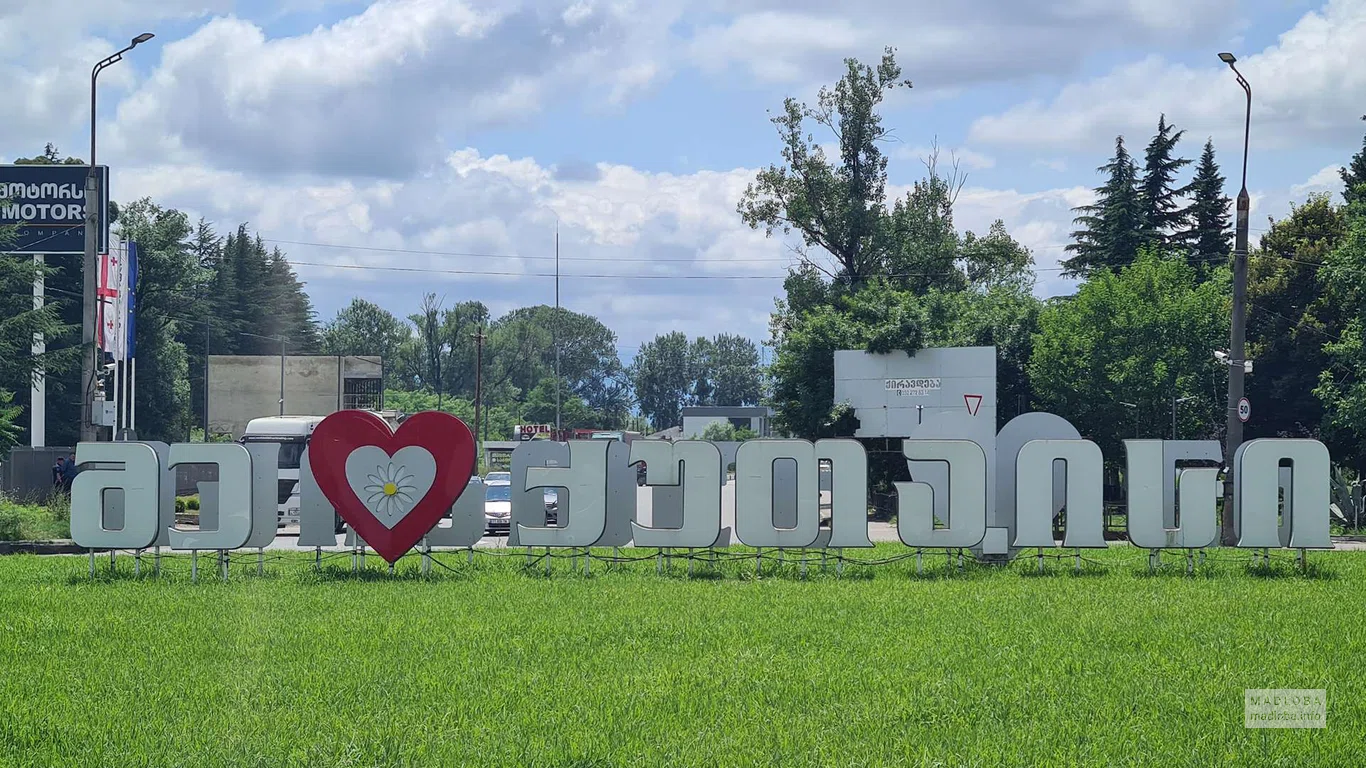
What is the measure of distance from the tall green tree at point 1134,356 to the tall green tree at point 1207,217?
1601 cm

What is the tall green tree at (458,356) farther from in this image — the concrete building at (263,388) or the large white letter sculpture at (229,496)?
the large white letter sculpture at (229,496)

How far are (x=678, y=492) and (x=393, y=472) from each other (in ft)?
15.1

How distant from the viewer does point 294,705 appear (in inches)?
422

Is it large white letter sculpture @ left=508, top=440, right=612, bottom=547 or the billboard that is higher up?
the billboard

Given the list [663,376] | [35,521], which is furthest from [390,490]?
[663,376]

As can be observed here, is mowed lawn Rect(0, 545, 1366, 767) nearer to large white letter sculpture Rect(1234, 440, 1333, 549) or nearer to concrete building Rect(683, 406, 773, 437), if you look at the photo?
large white letter sculpture Rect(1234, 440, 1333, 549)

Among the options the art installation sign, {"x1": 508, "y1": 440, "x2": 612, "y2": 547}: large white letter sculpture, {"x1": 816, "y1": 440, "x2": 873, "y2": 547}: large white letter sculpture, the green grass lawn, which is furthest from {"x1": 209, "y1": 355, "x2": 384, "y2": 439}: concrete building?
{"x1": 816, "y1": 440, "x2": 873, "y2": 547}: large white letter sculpture

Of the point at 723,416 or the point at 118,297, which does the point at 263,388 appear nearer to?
the point at 118,297

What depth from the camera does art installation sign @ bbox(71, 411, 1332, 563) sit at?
20.2 meters

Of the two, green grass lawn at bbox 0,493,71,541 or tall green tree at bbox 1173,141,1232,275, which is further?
tall green tree at bbox 1173,141,1232,275

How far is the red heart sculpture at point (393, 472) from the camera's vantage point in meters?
20.2

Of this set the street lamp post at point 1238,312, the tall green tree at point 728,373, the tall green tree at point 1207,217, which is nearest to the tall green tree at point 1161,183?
the tall green tree at point 1207,217

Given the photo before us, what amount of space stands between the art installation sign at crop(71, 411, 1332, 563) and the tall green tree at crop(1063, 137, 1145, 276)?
37405mm

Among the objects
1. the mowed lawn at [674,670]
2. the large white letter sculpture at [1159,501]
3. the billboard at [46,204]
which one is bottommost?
the mowed lawn at [674,670]
